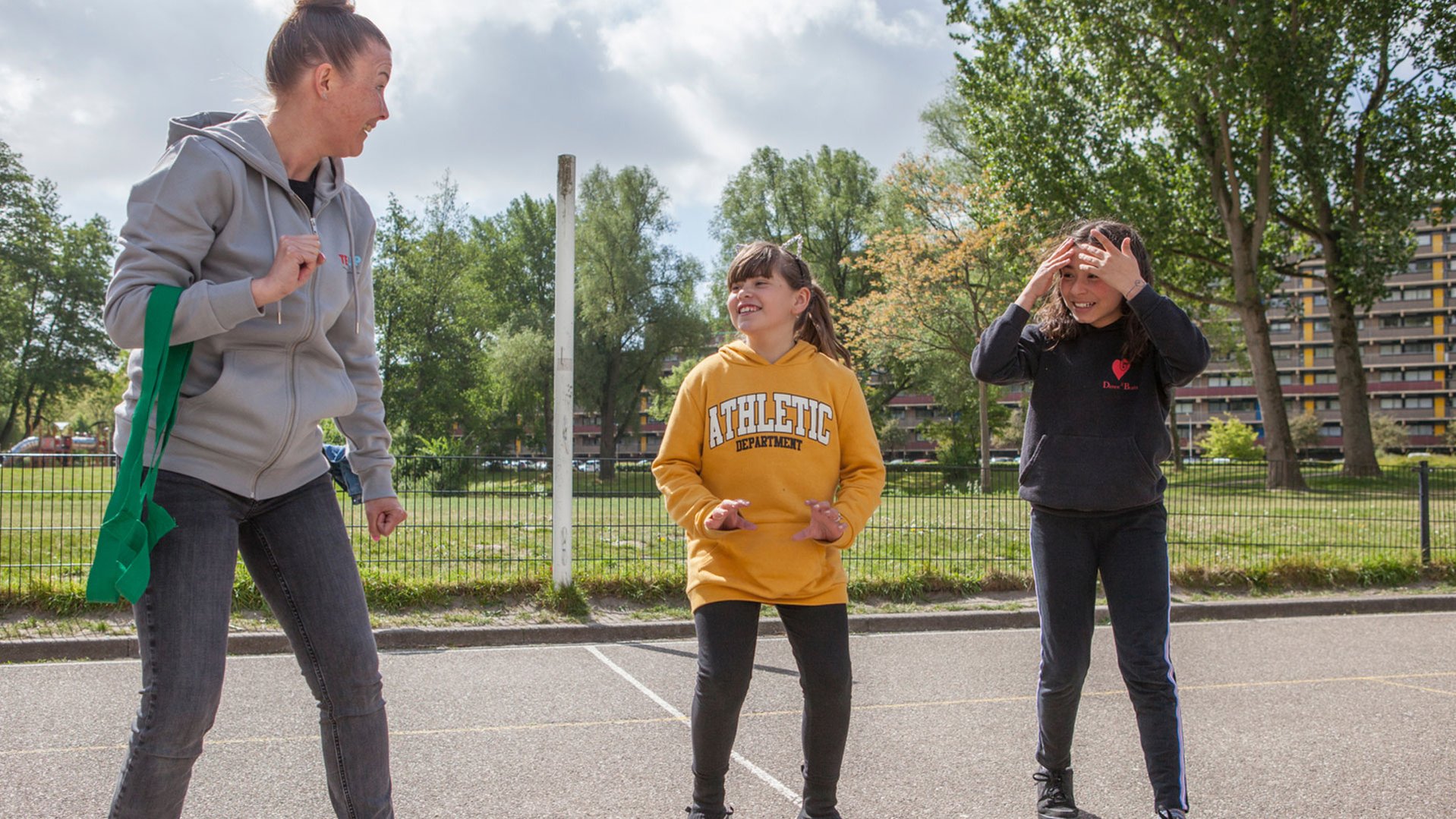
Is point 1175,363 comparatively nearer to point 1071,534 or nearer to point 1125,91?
point 1071,534

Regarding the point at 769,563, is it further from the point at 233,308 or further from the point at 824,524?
the point at 233,308

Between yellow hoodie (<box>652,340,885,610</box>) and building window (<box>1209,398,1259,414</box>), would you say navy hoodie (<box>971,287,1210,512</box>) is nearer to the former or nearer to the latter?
yellow hoodie (<box>652,340,885,610</box>)

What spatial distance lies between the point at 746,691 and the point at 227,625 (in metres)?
1.40

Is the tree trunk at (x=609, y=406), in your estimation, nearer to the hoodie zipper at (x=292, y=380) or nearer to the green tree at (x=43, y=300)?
the green tree at (x=43, y=300)

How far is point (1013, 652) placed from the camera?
7.27m

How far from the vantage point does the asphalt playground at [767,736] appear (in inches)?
151

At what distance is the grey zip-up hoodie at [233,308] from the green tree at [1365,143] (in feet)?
81.3

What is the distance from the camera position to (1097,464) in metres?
3.52

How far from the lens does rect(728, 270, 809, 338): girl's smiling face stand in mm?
3264

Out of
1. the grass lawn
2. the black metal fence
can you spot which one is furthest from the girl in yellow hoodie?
the black metal fence

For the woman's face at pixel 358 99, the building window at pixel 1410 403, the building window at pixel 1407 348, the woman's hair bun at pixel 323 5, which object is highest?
the building window at pixel 1407 348

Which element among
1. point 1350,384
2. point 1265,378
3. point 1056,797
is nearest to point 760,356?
point 1056,797

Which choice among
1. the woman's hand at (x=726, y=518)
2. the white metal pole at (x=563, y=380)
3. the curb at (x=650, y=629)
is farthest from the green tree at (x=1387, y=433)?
the woman's hand at (x=726, y=518)

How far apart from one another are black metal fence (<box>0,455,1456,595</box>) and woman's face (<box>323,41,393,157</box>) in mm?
6061
